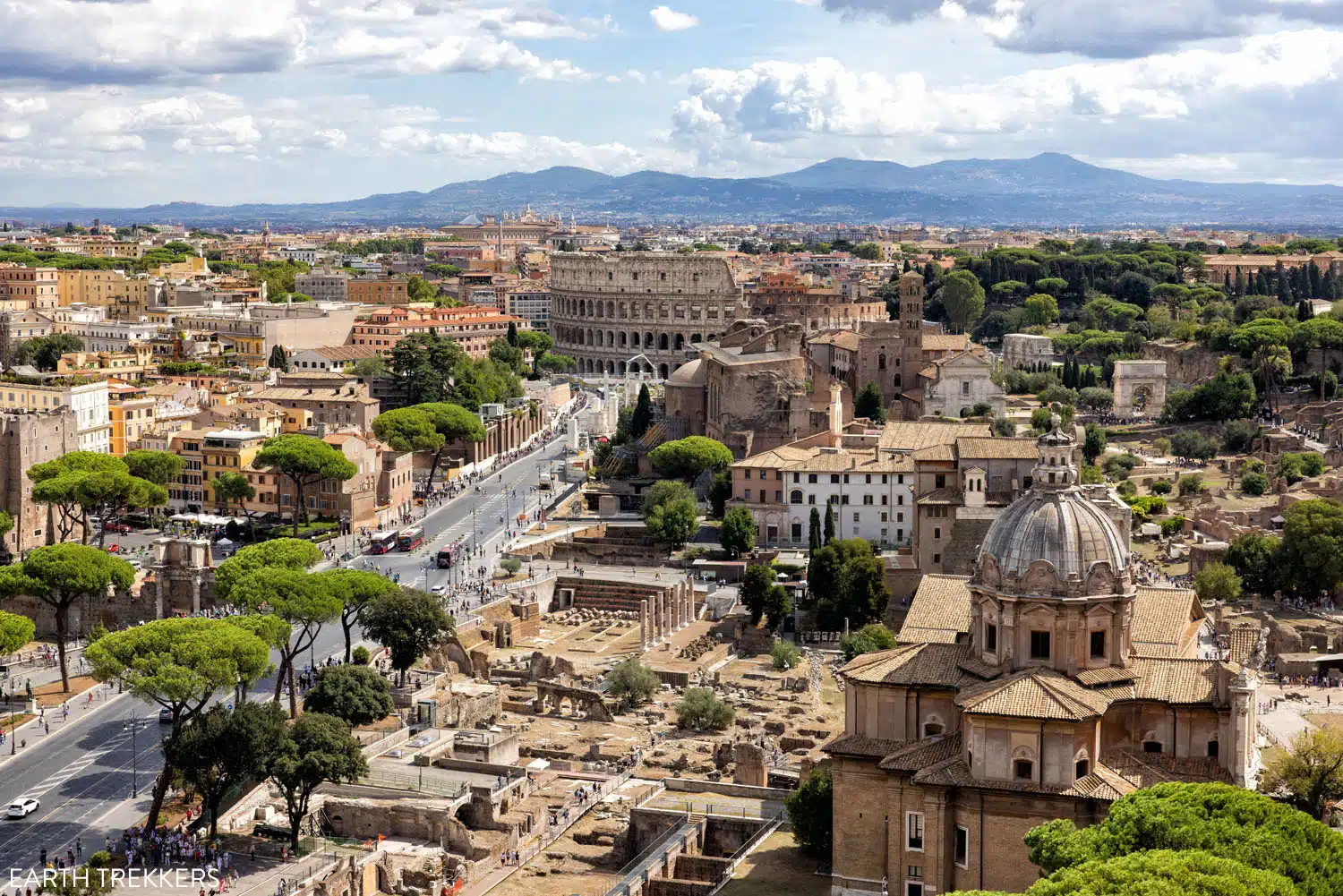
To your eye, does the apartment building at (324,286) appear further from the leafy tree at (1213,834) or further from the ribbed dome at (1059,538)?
the leafy tree at (1213,834)

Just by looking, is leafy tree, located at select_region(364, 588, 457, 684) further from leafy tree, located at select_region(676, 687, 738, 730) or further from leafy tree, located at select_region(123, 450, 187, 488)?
leafy tree, located at select_region(123, 450, 187, 488)

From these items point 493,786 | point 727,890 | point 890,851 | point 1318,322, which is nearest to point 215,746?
point 493,786

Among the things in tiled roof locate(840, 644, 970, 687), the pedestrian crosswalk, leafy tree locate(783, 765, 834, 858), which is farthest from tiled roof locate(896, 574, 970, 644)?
the pedestrian crosswalk

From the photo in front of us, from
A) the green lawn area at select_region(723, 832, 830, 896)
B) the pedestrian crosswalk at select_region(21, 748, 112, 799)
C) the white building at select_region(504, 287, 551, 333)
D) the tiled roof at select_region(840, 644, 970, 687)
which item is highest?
the white building at select_region(504, 287, 551, 333)

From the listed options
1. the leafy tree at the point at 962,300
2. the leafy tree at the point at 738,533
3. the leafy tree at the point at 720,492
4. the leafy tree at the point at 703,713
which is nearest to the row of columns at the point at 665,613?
the leafy tree at the point at 738,533

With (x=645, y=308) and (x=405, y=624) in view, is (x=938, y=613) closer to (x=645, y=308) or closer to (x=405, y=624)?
(x=405, y=624)

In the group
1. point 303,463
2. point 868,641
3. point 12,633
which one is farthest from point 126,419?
point 868,641
